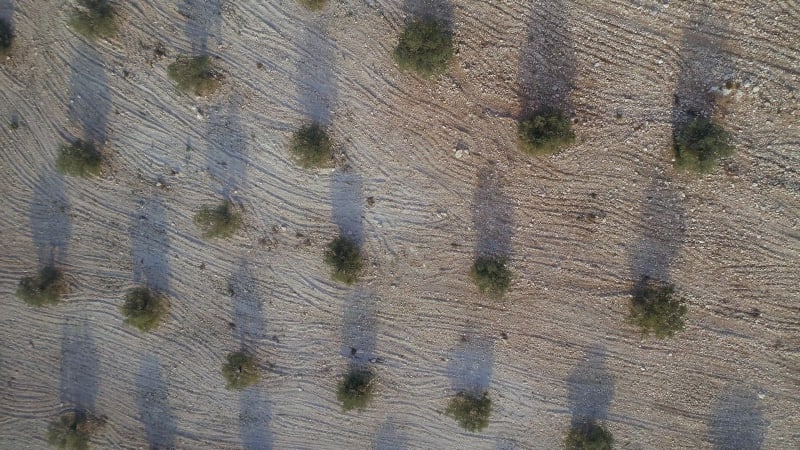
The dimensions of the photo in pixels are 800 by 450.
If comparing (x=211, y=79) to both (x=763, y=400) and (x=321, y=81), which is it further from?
(x=763, y=400)

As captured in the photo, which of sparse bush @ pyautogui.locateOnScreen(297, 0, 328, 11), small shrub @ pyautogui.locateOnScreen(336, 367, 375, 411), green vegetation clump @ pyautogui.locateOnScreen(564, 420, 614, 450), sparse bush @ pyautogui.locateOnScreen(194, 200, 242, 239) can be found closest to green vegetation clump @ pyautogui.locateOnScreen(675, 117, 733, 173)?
green vegetation clump @ pyautogui.locateOnScreen(564, 420, 614, 450)

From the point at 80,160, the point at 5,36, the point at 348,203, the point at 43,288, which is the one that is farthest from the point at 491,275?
the point at 5,36

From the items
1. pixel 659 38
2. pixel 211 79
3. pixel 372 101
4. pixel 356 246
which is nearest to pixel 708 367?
pixel 659 38

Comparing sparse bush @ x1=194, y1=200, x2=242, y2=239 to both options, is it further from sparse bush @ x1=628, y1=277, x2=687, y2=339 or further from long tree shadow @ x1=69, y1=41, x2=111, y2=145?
sparse bush @ x1=628, y1=277, x2=687, y2=339

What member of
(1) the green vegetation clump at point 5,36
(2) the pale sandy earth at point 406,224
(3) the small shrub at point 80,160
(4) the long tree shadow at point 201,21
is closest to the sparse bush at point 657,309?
(2) the pale sandy earth at point 406,224

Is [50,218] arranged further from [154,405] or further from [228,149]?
[154,405]

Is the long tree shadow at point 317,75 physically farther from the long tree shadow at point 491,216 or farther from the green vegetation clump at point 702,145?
the green vegetation clump at point 702,145
